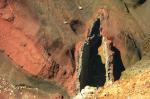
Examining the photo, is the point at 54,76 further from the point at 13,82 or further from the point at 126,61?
the point at 126,61

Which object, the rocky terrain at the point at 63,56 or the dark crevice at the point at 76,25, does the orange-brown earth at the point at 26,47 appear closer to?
the rocky terrain at the point at 63,56

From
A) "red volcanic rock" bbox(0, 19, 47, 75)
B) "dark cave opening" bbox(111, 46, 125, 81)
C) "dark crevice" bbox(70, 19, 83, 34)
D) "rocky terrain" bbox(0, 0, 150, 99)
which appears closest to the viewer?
"rocky terrain" bbox(0, 0, 150, 99)

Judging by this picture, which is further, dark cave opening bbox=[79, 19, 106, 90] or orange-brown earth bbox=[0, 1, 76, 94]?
dark cave opening bbox=[79, 19, 106, 90]

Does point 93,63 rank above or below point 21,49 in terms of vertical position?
below

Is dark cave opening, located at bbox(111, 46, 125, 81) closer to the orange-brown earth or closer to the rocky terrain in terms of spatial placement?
the rocky terrain

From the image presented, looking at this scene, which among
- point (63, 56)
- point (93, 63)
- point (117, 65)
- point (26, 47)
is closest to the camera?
point (26, 47)

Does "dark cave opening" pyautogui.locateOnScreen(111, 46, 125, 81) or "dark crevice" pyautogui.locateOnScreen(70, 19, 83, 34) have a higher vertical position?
"dark crevice" pyautogui.locateOnScreen(70, 19, 83, 34)

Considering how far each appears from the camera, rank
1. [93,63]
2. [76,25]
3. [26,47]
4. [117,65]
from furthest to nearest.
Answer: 1. [76,25]
2. [117,65]
3. [93,63]
4. [26,47]

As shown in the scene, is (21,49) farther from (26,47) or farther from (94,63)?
(94,63)

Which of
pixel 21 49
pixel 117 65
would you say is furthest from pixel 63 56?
pixel 117 65

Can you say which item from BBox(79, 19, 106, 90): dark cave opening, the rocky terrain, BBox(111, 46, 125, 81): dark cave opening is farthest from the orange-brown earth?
BBox(111, 46, 125, 81): dark cave opening
